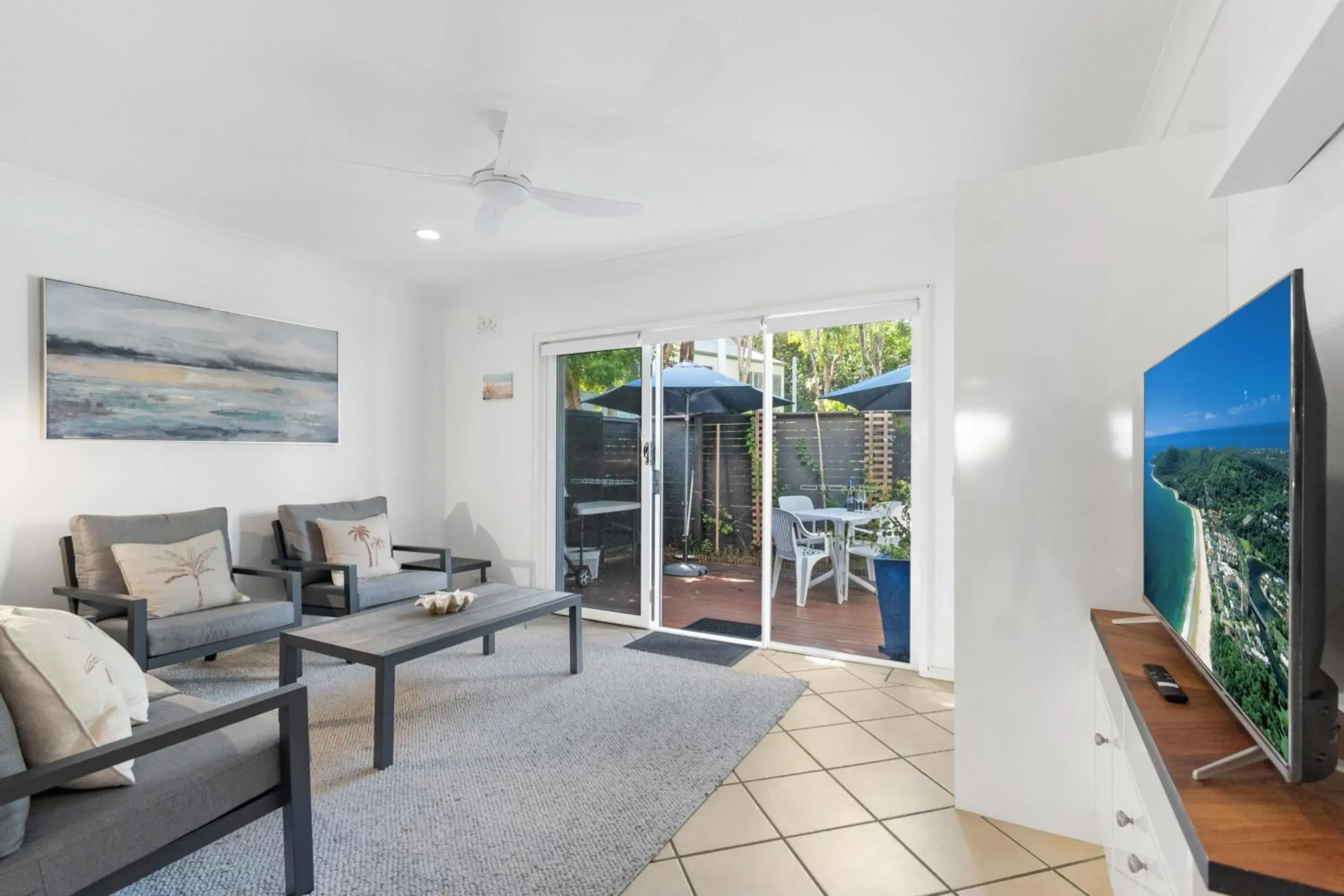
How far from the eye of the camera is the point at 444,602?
124 inches

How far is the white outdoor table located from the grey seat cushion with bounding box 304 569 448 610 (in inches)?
94.0

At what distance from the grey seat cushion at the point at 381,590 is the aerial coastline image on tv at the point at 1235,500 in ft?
12.3

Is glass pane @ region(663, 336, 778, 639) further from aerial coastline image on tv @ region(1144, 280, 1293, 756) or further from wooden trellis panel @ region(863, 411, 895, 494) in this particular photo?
aerial coastline image on tv @ region(1144, 280, 1293, 756)

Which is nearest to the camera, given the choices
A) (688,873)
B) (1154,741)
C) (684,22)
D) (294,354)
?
(1154,741)

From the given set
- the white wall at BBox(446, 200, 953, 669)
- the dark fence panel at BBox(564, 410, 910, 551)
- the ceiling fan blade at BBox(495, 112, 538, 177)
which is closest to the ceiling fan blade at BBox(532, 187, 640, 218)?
the ceiling fan blade at BBox(495, 112, 538, 177)

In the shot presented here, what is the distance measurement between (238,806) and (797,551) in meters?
3.15

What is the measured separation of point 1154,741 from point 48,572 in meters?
4.59

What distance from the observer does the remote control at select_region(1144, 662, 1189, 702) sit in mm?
1320

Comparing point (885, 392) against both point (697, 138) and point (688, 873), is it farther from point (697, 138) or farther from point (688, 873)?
point (688, 873)

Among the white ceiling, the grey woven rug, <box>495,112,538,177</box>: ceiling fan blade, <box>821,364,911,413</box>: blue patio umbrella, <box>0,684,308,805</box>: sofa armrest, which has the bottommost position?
the grey woven rug

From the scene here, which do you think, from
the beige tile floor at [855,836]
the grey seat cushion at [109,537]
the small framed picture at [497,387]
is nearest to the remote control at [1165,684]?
the beige tile floor at [855,836]

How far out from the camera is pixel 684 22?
2064mm

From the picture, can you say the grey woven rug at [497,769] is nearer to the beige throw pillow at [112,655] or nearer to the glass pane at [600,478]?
the beige throw pillow at [112,655]

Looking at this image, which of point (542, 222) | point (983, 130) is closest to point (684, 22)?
point (983, 130)
